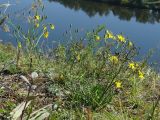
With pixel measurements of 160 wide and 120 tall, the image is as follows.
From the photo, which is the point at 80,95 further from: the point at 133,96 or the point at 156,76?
the point at 156,76

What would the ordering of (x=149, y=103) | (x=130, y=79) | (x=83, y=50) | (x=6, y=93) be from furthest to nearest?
1. (x=83, y=50)
2. (x=130, y=79)
3. (x=149, y=103)
4. (x=6, y=93)

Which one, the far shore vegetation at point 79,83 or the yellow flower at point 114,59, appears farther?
the yellow flower at point 114,59

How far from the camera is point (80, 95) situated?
13.2ft

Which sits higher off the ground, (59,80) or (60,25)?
(59,80)

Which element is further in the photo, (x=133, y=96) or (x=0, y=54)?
(x=0, y=54)

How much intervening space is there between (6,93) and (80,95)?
607 mm

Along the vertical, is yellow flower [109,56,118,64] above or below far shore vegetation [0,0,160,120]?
above

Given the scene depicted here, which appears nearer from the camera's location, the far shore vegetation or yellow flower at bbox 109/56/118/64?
the far shore vegetation

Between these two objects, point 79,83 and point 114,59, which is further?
point 114,59

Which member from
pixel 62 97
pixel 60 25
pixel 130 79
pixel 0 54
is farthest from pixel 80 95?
pixel 60 25

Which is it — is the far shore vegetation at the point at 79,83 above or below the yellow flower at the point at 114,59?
below

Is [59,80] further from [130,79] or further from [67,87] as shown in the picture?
[130,79]

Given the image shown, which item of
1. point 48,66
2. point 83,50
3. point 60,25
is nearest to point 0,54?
point 48,66

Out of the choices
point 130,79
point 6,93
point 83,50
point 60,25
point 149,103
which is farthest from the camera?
point 60,25
